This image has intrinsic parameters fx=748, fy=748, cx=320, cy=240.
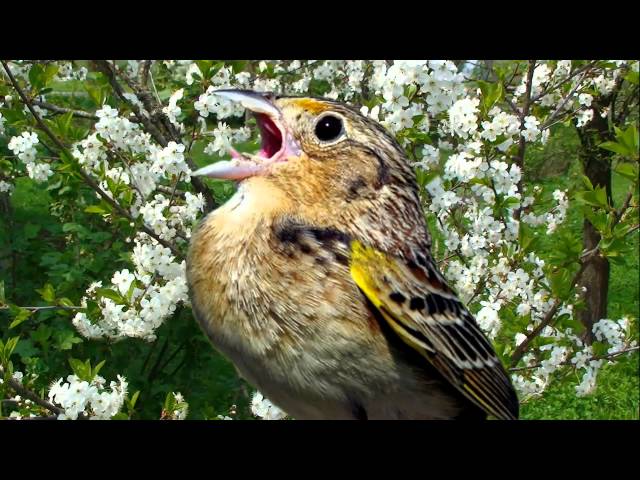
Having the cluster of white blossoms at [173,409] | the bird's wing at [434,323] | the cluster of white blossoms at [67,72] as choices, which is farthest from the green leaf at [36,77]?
the bird's wing at [434,323]

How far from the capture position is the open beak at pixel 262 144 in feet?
3.85

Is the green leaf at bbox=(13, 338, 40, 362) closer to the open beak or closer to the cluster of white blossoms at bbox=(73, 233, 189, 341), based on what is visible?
the cluster of white blossoms at bbox=(73, 233, 189, 341)

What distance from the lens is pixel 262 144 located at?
131 cm

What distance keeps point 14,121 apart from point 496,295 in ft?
5.04

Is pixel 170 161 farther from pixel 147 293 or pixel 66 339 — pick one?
pixel 66 339

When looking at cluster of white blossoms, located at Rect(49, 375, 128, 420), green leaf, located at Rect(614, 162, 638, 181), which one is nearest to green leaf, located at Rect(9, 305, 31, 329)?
cluster of white blossoms, located at Rect(49, 375, 128, 420)

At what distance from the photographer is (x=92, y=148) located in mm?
2117

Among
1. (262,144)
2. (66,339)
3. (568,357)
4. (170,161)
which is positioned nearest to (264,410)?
(170,161)

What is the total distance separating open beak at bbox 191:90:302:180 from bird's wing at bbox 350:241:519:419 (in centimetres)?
20

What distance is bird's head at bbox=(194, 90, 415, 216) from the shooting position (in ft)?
4.11

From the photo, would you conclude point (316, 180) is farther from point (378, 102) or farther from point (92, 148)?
point (92, 148)

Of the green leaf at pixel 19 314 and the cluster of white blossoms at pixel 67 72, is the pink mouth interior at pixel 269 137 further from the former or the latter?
the cluster of white blossoms at pixel 67 72

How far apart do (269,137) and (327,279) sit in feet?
0.92

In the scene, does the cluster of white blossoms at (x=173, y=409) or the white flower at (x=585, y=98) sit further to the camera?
the white flower at (x=585, y=98)
